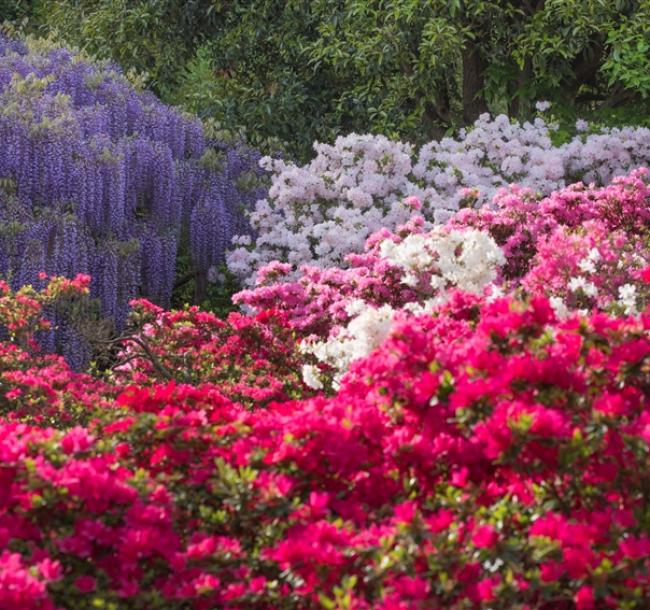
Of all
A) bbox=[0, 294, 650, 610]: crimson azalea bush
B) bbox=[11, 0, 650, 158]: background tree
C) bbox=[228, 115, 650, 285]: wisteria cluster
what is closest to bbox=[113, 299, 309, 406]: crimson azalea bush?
bbox=[0, 294, 650, 610]: crimson azalea bush

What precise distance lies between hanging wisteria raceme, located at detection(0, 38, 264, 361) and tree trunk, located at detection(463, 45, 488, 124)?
334 centimetres

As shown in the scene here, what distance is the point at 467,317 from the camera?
16.3ft

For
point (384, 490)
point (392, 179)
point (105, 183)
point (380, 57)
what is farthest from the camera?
point (380, 57)

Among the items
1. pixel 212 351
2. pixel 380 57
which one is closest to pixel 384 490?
pixel 212 351

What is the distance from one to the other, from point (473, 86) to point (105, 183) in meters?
6.08

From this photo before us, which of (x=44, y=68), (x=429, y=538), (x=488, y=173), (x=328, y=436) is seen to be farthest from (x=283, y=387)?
(x=44, y=68)

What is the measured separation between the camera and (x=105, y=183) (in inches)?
412

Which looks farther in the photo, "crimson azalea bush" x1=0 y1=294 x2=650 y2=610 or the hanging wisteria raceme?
the hanging wisteria raceme

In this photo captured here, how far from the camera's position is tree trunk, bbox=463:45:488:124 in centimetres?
1469

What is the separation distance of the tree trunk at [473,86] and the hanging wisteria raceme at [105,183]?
3.34 metres

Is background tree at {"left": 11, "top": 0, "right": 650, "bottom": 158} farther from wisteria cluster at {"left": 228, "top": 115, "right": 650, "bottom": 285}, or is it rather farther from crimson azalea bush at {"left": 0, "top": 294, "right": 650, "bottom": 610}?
crimson azalea bush at {"left": 0, "top": 294, "right": 650, "bottom": 610}

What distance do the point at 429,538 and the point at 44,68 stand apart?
10510 mm

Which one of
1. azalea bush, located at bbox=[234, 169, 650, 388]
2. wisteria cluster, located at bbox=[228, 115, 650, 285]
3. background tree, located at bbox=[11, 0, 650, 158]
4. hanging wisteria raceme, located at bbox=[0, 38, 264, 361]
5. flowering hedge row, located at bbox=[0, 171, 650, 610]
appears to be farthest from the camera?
background tree, located at bbox=[11, 0, 650, 158]

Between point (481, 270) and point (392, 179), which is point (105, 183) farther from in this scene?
point (481, 270)
